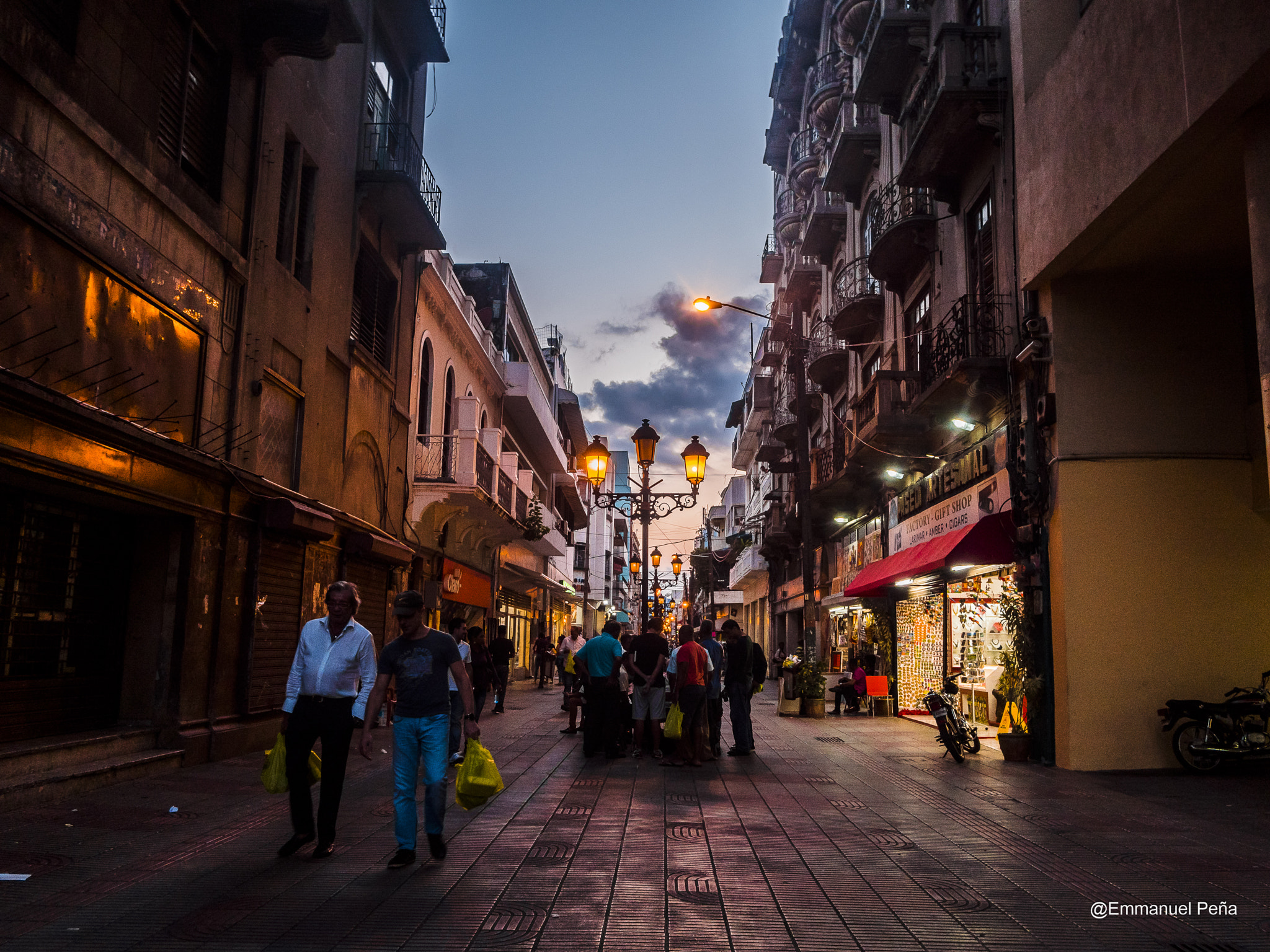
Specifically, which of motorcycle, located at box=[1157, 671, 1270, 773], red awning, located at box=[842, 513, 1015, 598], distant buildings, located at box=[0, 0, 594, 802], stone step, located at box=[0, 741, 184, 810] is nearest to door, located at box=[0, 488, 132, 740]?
distant buildings, located at box=[0, 0, 594, 802]

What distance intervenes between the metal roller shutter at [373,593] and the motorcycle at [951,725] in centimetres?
895

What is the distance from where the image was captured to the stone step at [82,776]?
785cm

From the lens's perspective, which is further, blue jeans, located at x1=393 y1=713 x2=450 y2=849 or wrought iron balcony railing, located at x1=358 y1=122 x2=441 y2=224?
wrought iron balcony railing, located at x1=358 y1=122 x2=441 y2=224

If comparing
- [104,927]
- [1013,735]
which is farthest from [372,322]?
[104,927]

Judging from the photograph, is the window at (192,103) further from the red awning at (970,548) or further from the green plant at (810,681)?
the green plant at (810,681)

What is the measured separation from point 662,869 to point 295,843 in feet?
7.86

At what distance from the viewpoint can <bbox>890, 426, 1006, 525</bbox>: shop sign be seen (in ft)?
50.4

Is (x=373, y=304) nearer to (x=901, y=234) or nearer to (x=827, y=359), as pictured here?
(x=901, y=234)

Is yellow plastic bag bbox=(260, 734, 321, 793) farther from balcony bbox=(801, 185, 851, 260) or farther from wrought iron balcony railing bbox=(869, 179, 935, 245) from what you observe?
balcony bbox=(801, 185, 851, 260)

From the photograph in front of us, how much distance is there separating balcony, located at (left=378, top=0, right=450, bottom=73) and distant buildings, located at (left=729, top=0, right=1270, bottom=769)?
839 cm

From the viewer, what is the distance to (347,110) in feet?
54.1

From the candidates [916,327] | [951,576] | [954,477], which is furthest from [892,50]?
[951,576]

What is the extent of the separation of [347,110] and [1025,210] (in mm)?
10592

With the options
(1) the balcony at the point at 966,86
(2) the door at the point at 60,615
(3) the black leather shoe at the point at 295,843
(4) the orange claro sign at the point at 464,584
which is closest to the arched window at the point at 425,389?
(4) the orange claro sign at the point at 464,584
